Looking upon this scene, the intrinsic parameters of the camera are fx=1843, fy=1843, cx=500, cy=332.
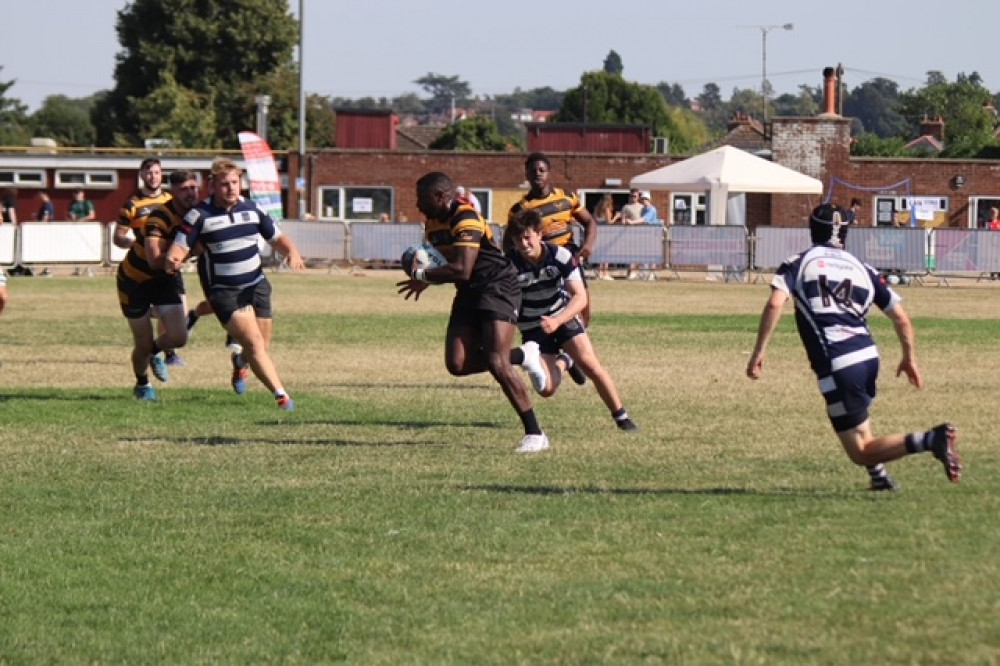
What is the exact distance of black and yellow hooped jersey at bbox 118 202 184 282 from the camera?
15.5 meters

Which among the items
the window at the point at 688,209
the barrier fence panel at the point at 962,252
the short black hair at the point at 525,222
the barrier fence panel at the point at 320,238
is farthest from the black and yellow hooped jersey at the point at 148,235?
the window at the point at 688,209

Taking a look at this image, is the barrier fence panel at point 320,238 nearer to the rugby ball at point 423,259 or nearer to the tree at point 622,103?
the rugby ball at point 423,259

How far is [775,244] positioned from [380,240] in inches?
382

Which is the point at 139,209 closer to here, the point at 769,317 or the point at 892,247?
the point at 769,317

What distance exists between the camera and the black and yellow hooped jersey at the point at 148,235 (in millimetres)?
15508

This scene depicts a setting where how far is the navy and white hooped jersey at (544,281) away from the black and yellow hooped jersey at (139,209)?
4.90 m

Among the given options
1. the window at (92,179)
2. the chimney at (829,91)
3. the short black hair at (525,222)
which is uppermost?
the chimney at (829,91)

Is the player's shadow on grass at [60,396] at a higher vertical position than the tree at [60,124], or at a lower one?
lower

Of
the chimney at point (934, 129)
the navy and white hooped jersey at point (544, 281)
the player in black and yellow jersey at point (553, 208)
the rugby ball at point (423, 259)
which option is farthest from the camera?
the chimney at point (934, 129)

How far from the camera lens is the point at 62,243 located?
41.2 meters

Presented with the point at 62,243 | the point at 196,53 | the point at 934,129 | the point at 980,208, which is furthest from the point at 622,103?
the point at 62,243

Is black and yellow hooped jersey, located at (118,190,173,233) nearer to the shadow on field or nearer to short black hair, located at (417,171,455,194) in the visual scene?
short black hair, located at (417,171,455,194)

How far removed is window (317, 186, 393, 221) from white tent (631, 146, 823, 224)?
15.8m

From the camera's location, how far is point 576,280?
13531 mm
